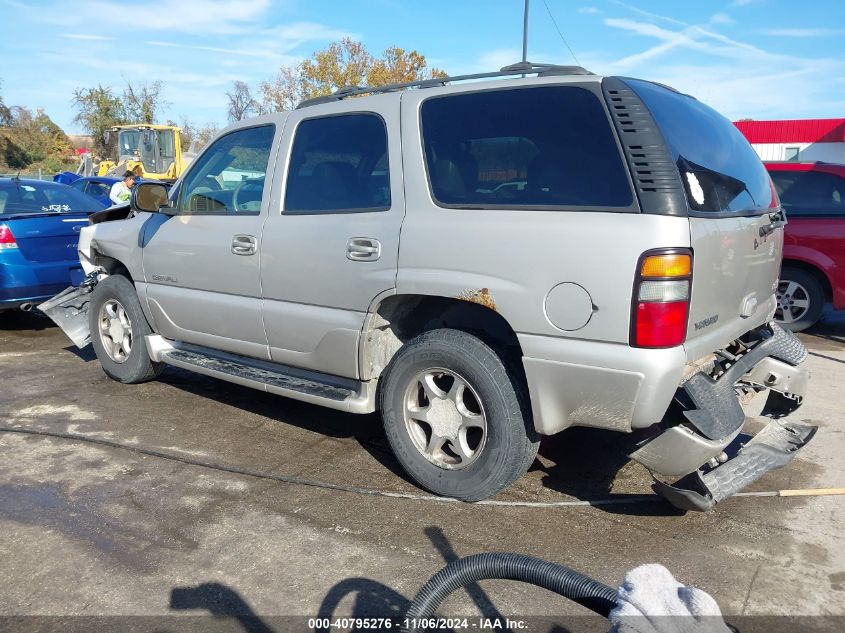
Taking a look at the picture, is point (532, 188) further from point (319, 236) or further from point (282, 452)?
point (282, 452)

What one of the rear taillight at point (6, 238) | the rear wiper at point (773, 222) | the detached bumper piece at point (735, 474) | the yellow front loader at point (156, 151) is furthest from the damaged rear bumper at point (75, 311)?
the yellow front loader at point (156, 151)

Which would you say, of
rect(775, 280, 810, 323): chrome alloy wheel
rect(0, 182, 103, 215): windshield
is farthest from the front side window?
rect(775, 280, 810, 323): chrome alloy wheel

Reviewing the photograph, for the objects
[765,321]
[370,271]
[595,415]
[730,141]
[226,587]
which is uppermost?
[730,141]

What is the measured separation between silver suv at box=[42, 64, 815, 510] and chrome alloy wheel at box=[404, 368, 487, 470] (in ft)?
0.04

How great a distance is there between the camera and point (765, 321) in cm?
399

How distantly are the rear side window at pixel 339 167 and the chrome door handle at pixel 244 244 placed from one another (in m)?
0.30

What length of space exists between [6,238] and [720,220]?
6.71 meters

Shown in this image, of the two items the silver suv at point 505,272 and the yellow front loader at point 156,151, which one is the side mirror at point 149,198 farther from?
the yellow front loader at point 156,151

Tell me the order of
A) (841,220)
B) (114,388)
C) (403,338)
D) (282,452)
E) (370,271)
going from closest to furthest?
(370,271) → (403,338) → (282,452) → (114,388) → (841,220)

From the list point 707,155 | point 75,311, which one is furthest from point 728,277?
point 75,311

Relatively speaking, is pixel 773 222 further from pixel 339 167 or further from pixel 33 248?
pixel 33 248

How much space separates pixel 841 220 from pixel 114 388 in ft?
23.0

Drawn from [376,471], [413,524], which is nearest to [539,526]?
[413,524]

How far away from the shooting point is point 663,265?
115 inches
